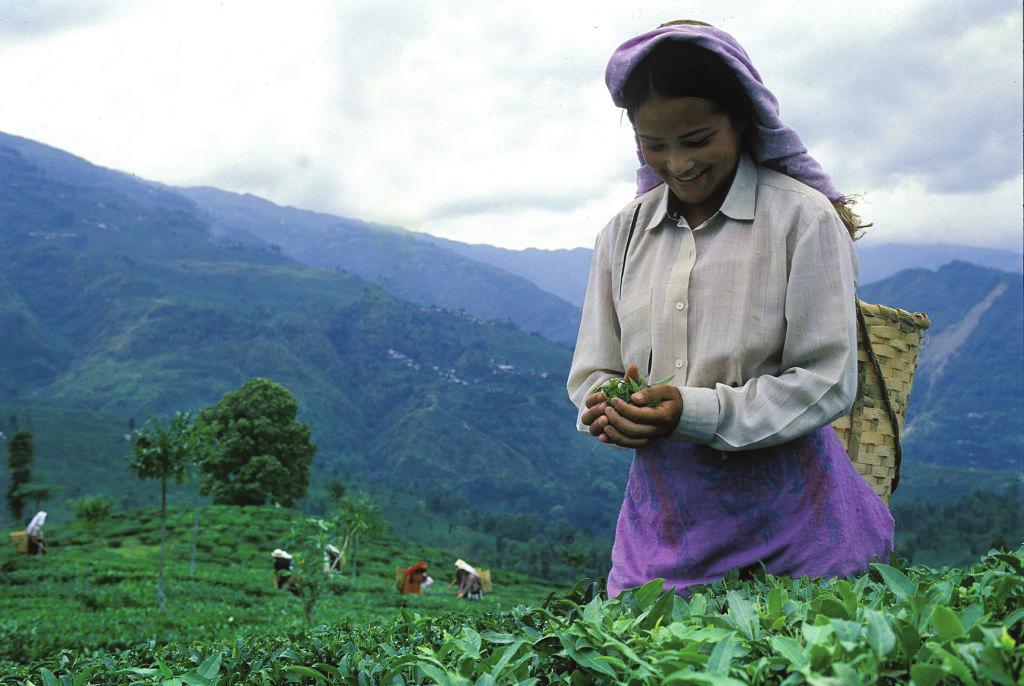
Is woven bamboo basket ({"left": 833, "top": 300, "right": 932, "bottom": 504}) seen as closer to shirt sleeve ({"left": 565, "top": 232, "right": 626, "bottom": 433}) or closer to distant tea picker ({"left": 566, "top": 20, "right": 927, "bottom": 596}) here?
distant tea picker ({"left": 566, "top": 20, "right": 927, "bottom": 596})

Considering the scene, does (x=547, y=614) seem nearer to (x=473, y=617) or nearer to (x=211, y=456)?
(x=473, y=617)

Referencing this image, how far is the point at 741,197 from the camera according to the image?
208 cm

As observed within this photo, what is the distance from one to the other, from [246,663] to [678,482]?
47.5 inches

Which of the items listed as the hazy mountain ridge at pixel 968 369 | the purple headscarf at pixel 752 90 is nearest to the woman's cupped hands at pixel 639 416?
the purple headscarf at pixel 752 90

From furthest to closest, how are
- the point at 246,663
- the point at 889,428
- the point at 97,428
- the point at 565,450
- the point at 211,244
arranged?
the point at 211,244 < the point at 565,450 < the point at 97,428 < the point at 889,428 < the point at 246,663

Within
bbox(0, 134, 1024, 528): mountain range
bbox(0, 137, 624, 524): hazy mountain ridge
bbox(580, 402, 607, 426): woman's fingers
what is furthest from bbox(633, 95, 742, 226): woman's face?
bbox(0, 137, 624, 524): hazy mountain ridge

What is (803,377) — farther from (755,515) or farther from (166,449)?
(166,449)

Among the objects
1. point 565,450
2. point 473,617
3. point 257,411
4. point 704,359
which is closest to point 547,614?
point 473,617

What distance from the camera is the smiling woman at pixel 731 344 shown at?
6.09ft

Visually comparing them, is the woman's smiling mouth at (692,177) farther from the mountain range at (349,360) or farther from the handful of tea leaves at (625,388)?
the mountain range at (349,360)

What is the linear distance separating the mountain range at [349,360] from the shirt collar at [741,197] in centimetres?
8082

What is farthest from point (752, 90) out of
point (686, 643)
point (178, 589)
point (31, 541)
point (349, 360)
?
point (349, 360)

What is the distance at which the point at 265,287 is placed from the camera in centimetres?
16500

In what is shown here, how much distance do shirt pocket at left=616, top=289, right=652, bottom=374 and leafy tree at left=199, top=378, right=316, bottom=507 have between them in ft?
108
